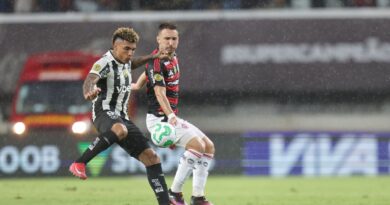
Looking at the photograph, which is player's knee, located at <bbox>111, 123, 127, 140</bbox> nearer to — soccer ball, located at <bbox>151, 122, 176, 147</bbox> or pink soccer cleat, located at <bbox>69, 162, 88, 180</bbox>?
pink soccer cleat, located at <bbox>69, 162, 88, 180</bbox>

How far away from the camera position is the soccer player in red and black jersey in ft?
39.2

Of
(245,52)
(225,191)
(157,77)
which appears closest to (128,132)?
(157,77)

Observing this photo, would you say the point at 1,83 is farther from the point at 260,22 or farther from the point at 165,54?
the point at 165,54

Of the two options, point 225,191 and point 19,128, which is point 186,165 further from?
point 19,128

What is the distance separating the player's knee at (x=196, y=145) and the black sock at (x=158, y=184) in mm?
787

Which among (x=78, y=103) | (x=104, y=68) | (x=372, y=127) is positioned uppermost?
(x=104, y=68)

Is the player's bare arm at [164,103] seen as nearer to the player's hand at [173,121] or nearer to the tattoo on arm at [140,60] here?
the player's hand at [173,121]

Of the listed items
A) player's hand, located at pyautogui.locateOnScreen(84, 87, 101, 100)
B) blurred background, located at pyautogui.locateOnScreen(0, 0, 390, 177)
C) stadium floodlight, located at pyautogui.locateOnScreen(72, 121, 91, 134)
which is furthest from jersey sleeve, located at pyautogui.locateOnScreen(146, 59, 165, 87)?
blurred background, located at pyautogui.locateOnScreen(0, 0, 390, 177)

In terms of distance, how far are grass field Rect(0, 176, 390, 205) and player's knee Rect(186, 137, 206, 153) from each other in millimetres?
1191

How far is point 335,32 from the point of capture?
79.6 ft

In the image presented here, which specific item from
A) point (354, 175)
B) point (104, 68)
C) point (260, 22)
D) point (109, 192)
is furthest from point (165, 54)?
point (260, 22)

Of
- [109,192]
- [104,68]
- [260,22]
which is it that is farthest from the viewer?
[260,22]

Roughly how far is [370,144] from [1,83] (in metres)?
9.31

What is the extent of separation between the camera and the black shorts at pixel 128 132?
11.3 m
